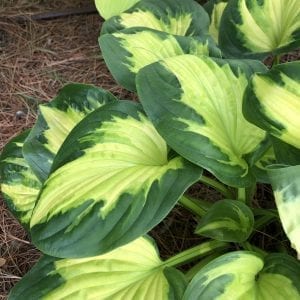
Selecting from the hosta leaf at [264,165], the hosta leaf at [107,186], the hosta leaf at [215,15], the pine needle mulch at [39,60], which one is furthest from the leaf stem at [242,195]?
the pine needle mulch at [39,60]

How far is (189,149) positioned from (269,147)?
0.60ft

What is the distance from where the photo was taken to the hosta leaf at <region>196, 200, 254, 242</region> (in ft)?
3.47

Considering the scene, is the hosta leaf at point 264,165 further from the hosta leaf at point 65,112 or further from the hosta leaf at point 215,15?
the hosta leaf at point 215,15

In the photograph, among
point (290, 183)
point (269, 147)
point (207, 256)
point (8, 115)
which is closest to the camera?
point (290, 183)

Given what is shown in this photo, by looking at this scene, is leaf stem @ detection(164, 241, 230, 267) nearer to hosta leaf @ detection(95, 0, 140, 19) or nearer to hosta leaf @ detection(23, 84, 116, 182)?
hosta leaf @ detection(23, 84, 116, 182)

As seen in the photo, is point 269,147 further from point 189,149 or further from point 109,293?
point 109,293

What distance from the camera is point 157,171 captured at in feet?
3.04

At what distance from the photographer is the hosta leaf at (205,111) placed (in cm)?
93

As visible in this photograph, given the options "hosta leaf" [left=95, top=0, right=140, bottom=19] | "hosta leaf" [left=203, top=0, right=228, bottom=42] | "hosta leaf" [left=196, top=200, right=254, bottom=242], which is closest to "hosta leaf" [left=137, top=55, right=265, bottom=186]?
"hosta leaf" [left=196, top=200, right=254, bottom=242]

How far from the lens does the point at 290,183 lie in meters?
0.76

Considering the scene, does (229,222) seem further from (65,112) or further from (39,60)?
(39,60)

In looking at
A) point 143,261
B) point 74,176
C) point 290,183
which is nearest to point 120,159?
point 74,176

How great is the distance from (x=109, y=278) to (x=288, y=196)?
1.19ft

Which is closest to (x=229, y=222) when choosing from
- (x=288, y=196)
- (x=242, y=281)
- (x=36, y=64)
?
(x=242, y=281)
